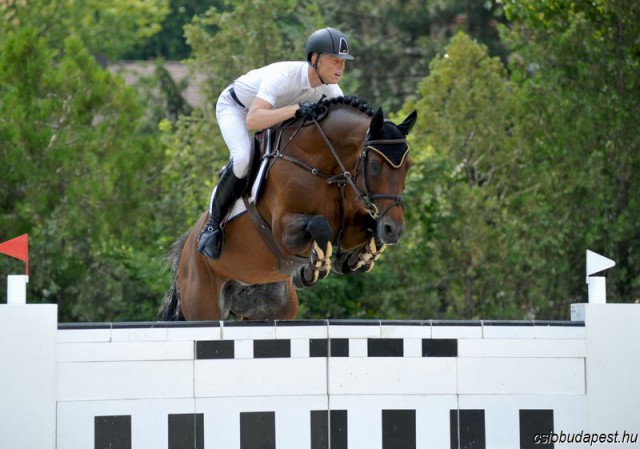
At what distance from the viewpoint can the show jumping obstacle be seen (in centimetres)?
497

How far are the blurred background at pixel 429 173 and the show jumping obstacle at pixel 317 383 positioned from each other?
6.28 meters

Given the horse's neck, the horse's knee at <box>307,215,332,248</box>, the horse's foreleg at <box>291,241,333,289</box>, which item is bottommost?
the horse's foreleg at <box>291,241,333,289</box>

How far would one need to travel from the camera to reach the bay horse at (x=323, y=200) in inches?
250

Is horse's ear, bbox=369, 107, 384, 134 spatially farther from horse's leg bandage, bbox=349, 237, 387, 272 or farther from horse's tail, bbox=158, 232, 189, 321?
horse's tail, bbox=158, 232, 189, 321

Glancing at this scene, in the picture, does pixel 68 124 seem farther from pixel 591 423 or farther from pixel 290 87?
pixel 591 423

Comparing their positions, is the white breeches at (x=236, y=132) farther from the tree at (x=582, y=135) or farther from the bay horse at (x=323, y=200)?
the tree at (x=582, y=135)

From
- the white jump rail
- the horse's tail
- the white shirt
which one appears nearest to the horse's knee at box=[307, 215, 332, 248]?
the white shirt

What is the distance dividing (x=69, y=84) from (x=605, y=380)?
9388 mm

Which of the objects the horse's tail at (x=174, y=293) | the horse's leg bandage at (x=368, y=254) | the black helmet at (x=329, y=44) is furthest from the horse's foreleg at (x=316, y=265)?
the horse's tail at (x=174, y=293)

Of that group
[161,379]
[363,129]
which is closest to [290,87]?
[363,129]

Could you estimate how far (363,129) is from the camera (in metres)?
6.61

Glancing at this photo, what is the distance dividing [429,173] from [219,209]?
623 cm

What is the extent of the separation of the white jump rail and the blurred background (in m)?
6.28

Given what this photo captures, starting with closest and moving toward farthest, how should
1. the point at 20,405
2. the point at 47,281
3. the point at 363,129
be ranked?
the point at 20,405
the point at 363,129
the point at 47,281
